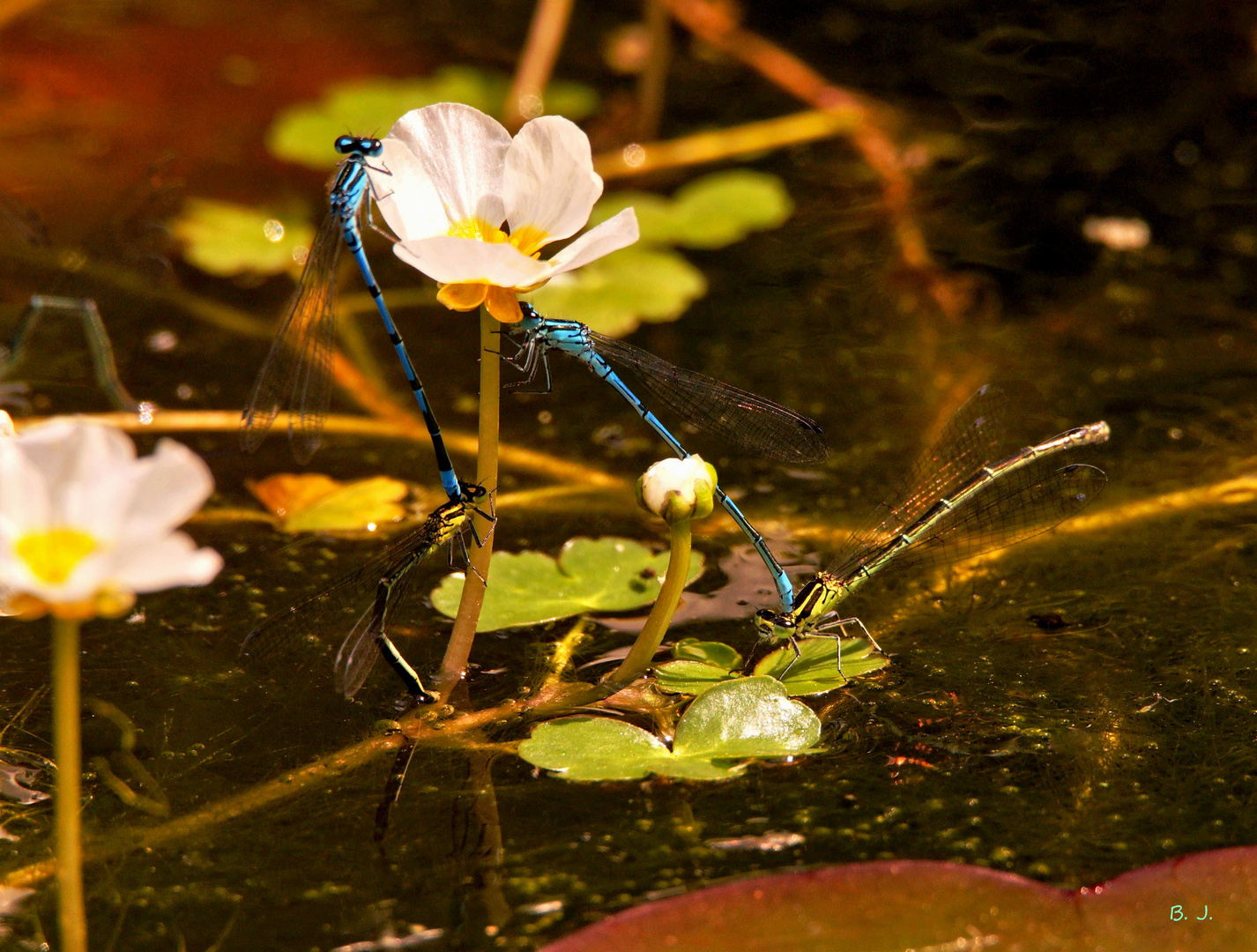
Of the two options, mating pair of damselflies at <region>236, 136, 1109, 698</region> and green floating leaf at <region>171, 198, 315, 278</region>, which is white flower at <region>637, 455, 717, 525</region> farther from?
green floating leaf at <region>171, 198, 315, 278</region>

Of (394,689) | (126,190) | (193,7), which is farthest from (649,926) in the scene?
(193,7)

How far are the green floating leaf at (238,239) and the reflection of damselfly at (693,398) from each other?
1511mm

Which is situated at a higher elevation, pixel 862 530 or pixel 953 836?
pixel 862 530

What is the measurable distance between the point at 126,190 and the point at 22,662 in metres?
2.33

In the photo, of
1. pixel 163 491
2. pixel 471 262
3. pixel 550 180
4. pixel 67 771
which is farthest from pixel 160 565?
pixel 550 180

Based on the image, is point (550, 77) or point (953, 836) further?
point (550, 77)

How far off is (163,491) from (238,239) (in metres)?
2.67

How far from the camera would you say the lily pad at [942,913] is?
1425 millimetres

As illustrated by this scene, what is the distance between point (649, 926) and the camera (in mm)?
1433

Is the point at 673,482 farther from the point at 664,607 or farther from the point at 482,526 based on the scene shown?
the point at 482,526

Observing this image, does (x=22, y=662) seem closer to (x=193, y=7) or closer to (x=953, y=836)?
(x=953, y=836)

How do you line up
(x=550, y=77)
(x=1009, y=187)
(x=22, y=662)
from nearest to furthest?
(x=22, y=662) < (x=1009, y=187) < (x=550, y=77)

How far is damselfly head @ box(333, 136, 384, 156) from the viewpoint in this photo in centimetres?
180

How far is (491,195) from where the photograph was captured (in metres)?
1.75
